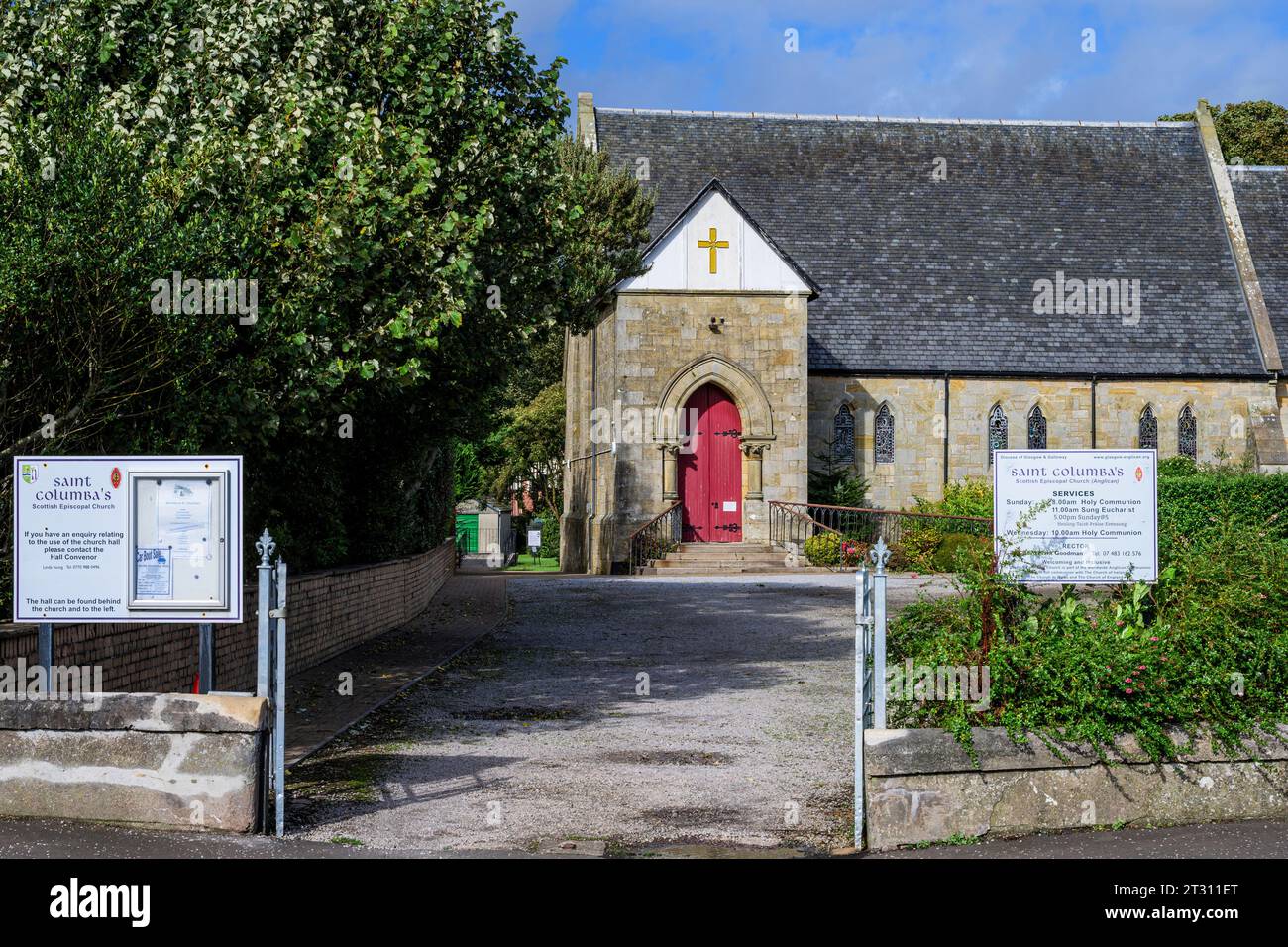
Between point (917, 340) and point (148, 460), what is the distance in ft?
89.0

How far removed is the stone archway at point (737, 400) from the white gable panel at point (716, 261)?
5.62ft

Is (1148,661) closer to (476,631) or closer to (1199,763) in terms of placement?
(1199,763)

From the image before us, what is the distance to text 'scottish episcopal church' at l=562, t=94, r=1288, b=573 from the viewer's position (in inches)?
1175

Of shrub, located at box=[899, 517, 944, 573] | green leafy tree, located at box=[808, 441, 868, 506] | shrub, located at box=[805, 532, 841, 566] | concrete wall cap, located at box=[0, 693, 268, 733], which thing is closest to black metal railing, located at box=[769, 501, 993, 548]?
shrub, located at box=[899, 517, 944, 573]

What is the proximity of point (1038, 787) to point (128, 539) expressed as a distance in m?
5.51

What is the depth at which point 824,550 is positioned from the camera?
28516mm

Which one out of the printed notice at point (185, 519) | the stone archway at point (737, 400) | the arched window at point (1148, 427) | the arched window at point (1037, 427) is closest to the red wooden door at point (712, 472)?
the stone archway at point (737, 400)

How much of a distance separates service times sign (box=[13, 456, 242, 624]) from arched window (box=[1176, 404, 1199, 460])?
2997cm

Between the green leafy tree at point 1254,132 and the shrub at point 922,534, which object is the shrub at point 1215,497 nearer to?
the shrub at point 922,534

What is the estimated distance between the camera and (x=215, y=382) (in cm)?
1071

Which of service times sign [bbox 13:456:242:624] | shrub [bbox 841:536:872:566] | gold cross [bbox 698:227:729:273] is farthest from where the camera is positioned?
gold cross [bbox 698:227:729:273]

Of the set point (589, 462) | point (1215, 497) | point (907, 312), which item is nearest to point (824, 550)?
point (589, 462)

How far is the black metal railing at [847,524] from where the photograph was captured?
29.1 meters

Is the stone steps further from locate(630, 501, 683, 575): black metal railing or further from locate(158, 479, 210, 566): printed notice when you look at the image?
locate(158, 479, 210, 566): printed notice
